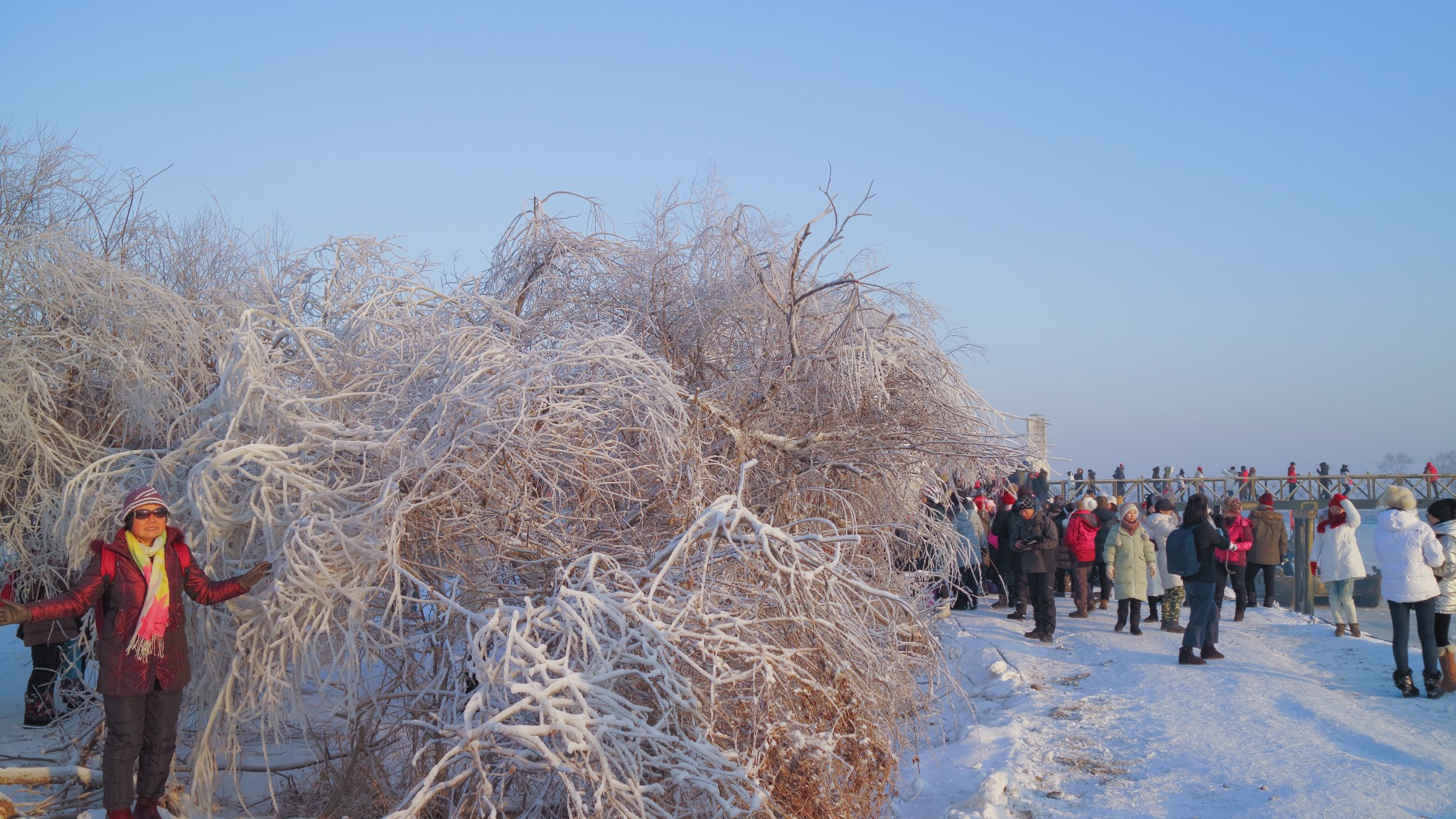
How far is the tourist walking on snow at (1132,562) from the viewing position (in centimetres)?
984

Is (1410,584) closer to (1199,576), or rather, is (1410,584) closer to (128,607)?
(1199,576)

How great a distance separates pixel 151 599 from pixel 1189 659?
802 cm

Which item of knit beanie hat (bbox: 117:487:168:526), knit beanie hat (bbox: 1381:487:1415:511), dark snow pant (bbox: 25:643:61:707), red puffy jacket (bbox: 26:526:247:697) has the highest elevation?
knit beanie hat (bbox: 1381:487:1415:511)

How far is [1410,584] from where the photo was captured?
6.87m

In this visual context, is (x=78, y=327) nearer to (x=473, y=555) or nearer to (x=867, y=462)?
(x=473, y=555)

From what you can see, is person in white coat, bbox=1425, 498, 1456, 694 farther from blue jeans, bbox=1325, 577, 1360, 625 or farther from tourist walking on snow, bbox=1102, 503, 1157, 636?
tourist walking on snow, bbox=1102, 503, 1157, 636

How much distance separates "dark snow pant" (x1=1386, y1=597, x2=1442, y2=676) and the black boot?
0.02 m

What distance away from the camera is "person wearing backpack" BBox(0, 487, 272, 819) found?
4.34m

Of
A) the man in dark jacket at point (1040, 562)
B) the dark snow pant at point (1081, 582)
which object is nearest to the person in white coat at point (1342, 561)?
the dark snow pant at point (1081, 582)

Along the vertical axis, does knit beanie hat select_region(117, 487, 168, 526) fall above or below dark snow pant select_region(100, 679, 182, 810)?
above

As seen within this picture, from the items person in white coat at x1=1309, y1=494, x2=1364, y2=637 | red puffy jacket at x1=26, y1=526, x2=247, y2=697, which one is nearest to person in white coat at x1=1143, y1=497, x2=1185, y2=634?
person in white coat at x1=1309, y1=494, x2=1364, y2=637

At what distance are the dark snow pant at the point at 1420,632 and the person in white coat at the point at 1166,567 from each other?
8.63 feet

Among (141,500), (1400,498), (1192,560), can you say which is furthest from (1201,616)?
(141,500)

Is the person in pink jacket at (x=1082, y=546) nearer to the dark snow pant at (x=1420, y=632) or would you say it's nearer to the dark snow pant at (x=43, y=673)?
the dark snow pant at (x=1420, y=632)
